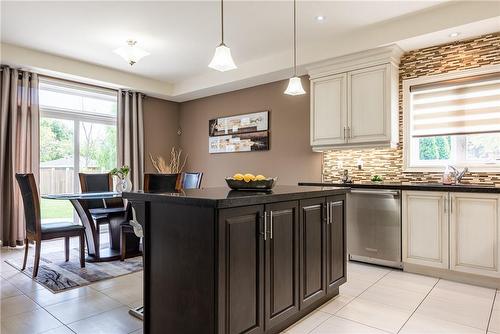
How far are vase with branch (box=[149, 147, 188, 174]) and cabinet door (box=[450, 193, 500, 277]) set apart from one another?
5027 mm

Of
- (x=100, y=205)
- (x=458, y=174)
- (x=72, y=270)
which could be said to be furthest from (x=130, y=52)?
(x=458, y=174)

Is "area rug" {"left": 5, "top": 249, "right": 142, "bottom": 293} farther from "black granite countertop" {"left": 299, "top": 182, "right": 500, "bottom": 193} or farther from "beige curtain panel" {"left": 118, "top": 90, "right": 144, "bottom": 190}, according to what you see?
"black granite countertop" {"left": 299, "top": 182, "right": 500, "bottom": 193}

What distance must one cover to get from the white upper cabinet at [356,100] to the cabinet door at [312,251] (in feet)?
6.17

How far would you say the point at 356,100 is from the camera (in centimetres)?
409

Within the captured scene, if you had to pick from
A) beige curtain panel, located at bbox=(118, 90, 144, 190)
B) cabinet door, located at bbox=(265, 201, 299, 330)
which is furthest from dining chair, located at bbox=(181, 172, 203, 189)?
cabinet door, located at bbox=(265, 201, 299, 330)

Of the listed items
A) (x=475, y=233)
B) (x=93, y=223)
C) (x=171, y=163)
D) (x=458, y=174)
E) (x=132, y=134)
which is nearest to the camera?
(x=475, y=233)

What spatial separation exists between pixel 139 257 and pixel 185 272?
257cm

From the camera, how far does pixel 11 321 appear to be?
229 cm

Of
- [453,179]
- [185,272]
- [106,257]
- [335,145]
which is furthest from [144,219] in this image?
[453,179]

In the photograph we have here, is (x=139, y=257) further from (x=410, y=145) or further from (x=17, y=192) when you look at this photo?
(x=410, y=145)

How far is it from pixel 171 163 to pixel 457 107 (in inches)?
203

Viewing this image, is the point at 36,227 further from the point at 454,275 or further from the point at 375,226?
the point at 454,275

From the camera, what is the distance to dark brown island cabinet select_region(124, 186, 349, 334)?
169 cm

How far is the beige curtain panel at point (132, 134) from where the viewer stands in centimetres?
594
